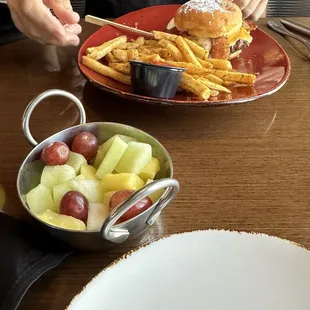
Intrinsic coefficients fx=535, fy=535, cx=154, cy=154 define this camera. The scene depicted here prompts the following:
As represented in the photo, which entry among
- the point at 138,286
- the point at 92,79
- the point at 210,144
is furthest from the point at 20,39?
the point at 138,286

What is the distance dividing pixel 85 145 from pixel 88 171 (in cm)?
5

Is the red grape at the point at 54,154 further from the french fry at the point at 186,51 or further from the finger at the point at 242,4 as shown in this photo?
the finger at the point at 242,4

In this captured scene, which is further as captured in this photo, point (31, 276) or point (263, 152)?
point (263, 152)

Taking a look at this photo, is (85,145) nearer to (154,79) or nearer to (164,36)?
(154,79)

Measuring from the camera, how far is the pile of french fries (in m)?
1.18

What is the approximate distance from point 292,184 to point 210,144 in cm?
19

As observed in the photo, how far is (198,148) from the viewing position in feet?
3.46

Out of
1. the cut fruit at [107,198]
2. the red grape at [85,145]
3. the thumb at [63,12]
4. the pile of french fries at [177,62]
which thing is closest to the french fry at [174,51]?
the pile of french fries at [177,62]

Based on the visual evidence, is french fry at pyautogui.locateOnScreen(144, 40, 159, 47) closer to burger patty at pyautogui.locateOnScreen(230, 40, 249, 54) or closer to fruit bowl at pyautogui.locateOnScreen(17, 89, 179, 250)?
burger patty at pyautogui.locateOnScreen(230, 40, 249, 54)

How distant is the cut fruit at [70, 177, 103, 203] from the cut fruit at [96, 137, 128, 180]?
0.04 metres

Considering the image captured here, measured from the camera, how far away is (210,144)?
42.0 inches

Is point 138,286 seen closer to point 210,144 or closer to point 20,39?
point 210,144

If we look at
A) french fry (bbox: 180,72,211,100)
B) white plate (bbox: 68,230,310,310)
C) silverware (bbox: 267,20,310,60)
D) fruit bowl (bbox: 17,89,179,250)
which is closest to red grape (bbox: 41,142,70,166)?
fruit bowl (bbox: 17,89,179,250)

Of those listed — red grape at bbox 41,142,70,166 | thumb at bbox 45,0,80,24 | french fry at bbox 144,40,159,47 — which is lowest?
french fry at bbox 144,40,159,47
